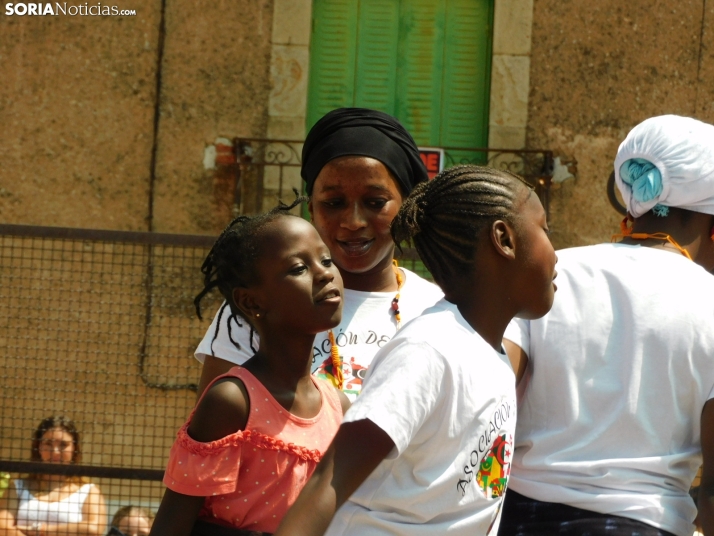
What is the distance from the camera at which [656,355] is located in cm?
207

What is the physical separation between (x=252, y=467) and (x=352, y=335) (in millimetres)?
548

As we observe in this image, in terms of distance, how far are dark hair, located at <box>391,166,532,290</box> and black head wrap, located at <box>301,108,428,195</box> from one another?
24.9 inches

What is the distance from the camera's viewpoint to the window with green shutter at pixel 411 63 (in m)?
7.72

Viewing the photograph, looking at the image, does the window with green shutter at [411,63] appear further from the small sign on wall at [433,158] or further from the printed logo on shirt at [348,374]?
the printed logo on shirt at [348,374]

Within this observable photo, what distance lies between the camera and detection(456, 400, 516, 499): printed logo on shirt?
1796 millimetres

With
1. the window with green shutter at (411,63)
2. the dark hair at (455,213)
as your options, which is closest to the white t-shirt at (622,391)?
the dark hair at (455,213)

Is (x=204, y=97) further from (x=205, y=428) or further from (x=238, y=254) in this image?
(x=205, y=428)

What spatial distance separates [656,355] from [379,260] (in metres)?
0.83

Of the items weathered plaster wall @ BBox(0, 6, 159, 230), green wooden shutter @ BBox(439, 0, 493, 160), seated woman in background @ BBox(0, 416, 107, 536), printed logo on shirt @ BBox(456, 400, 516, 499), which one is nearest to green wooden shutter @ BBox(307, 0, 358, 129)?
green wooden shutter @ BBox(439, 0, 493, 160)

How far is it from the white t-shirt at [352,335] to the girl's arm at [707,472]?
74cm

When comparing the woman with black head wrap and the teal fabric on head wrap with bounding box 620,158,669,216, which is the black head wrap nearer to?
the woman with black head wrap

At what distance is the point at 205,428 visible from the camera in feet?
6.72

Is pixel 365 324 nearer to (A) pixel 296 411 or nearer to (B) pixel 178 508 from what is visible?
(A) pixel 296 411

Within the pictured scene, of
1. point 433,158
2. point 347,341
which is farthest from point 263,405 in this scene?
point 433,158
